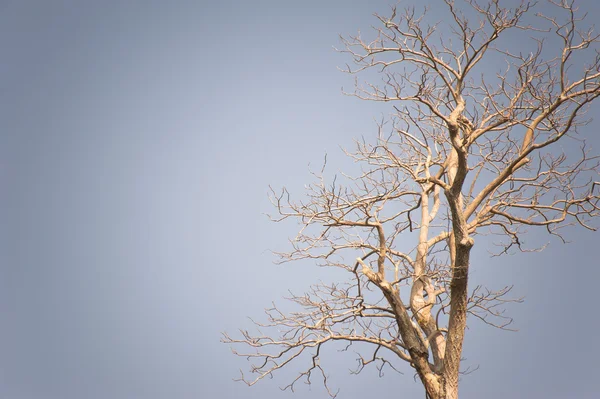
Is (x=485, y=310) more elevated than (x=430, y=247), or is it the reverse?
(x=430, y=247)

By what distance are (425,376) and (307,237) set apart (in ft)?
5.20

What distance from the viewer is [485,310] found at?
6301 millimetres

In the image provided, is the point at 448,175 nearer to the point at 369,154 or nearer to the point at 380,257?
the point at 369,154

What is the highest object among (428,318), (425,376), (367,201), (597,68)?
(597,68)

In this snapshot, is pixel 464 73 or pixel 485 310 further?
pixel 485 310

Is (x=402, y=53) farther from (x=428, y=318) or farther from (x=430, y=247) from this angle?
(x=428, y=318)

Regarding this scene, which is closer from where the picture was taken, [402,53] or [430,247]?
[402,53]

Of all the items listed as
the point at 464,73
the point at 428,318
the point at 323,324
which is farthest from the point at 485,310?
the point at 464,73

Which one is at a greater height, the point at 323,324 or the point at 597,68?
the point at 597,68

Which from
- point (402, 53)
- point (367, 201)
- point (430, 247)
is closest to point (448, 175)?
point (430, 247)

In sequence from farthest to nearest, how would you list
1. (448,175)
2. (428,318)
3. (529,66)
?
(448,175), (428,318), (529,66)

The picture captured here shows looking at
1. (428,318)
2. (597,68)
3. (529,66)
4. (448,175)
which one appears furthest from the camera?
(448,175)

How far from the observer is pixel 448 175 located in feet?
22.0

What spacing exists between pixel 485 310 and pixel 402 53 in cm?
251
